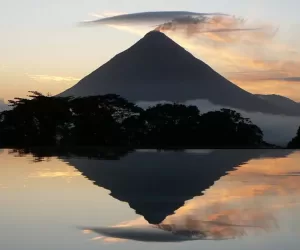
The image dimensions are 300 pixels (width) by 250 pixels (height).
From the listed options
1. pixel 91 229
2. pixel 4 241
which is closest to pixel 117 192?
pixel 91 229

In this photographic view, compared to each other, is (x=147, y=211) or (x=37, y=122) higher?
(x=37, y=122)

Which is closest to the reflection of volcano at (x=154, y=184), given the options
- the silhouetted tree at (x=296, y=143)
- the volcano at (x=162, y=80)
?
the silhouetted tree at (x=296, y=143)

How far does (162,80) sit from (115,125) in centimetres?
4041

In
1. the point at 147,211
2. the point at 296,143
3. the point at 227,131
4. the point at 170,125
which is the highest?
the point at 170,125

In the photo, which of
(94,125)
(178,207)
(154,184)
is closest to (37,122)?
(94,125)

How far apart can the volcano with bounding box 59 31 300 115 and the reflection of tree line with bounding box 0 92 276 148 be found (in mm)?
29571

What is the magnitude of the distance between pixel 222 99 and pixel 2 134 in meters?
37.9

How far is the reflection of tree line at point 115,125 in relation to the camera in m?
25.5

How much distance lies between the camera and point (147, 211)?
Answer: 20.7 feet

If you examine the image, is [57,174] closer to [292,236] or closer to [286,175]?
[286,175]

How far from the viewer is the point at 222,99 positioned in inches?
2409

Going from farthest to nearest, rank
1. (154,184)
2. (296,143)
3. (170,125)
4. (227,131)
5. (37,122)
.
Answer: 1. (296,143)
2. (170,125)
3. (227,131)
4. (37,122)
5. (154,184)

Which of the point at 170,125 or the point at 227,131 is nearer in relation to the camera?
the point at 227,131

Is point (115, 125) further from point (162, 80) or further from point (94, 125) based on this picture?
point (162, 80)
